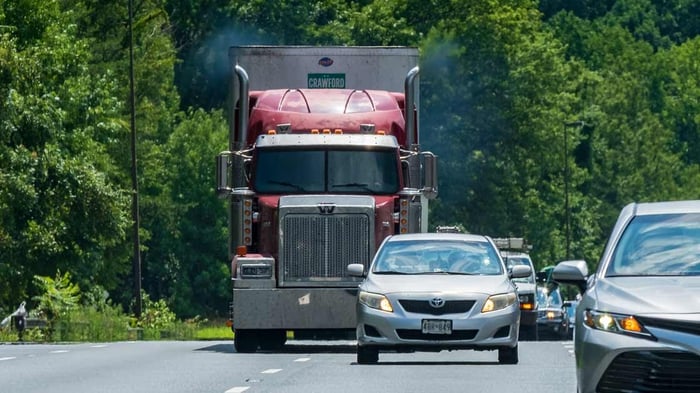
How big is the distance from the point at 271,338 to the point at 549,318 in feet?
67.5

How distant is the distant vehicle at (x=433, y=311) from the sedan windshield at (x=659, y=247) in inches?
320

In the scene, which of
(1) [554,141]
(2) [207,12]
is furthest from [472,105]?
(2) [207,12]

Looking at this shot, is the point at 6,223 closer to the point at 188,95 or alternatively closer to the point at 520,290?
the point at 520,290

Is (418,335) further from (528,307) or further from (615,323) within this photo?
(528,307)

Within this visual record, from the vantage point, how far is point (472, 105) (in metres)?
75.0

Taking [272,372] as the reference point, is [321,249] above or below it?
above

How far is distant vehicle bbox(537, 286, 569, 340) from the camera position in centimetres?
4788

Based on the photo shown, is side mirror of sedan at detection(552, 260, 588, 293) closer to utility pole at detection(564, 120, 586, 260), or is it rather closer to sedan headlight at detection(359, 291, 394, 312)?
sedan headlight at detection(359, 291, 394, 312)

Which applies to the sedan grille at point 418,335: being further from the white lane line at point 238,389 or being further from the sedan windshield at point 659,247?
the sedan windshield at point 659,247

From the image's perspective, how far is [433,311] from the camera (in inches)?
877

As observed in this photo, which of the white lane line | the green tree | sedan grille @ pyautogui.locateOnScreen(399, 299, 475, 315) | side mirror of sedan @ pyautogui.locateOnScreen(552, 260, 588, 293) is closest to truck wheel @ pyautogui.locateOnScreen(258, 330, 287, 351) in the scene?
sedan grille @ pyautogui.locateOnScreen(399, 299, 475, 315)

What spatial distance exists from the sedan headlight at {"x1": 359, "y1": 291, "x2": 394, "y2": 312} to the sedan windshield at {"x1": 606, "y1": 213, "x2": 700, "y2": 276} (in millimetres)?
8317

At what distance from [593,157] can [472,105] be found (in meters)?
35.3

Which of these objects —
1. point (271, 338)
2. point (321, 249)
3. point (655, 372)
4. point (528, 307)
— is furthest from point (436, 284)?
point (528, 307)
